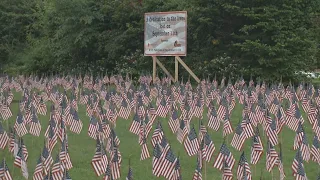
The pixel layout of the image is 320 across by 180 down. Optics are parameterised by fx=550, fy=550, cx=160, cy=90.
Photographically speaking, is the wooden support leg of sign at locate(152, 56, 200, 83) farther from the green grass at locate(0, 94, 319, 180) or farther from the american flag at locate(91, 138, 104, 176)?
the american flag at locate(91, 138, 104, 176)

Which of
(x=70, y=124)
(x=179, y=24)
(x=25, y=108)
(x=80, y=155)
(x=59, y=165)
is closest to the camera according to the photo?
(x=59, y=165)

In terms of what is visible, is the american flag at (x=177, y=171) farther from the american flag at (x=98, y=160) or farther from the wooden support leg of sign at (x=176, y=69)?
the wooden support leg of sign at (x=176, y=69)

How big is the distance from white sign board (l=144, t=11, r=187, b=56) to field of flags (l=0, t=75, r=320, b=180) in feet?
22.2

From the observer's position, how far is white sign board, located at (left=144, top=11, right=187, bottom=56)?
30.2m

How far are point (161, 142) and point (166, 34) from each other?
19.9 meters

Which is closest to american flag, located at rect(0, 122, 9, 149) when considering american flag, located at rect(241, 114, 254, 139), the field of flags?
the field of flags

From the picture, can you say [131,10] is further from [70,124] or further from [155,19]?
[70,124]

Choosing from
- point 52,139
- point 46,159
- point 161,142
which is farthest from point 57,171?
point 52,139

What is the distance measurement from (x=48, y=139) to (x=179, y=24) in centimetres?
1802

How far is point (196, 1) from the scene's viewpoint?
34156 millimetres

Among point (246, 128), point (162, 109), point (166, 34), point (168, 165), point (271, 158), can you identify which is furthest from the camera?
point (166, 34)

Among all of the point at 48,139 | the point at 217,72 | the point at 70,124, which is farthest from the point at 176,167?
the point at 217,72

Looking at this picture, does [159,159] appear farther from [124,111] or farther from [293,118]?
[124,111]

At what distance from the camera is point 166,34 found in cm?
3062
